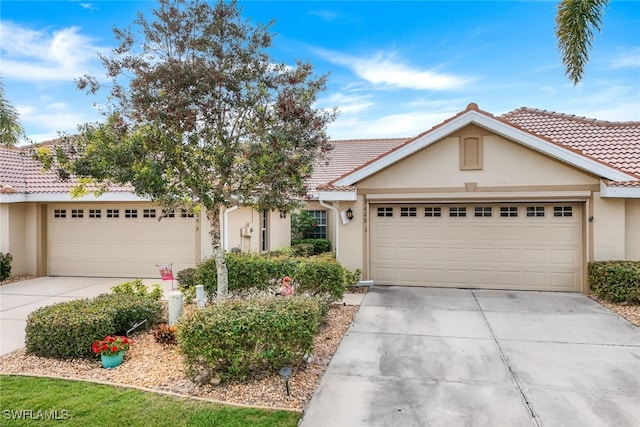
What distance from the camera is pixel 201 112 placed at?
667 cm

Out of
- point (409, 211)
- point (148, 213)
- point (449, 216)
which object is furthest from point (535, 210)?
point (148, 213)

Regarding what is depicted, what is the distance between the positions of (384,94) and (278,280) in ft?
40.2

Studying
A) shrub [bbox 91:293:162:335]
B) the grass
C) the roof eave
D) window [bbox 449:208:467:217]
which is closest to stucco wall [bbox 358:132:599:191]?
the roof eave

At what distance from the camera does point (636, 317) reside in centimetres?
800

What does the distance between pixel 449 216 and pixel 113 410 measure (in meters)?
9.53

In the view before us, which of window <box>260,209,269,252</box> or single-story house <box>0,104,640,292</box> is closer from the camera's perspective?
single-story house <box>0,104,640,292</box>

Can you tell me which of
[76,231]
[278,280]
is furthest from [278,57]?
[76,231]

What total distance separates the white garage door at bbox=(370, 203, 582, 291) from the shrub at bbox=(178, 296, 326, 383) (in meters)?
6.69

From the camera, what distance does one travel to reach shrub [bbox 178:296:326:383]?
488 centimetres

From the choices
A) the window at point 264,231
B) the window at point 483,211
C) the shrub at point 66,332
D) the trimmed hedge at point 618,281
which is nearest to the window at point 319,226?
the window at point 264,231

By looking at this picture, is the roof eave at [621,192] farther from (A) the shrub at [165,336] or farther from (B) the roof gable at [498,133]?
(A) the shrub at [165,336]

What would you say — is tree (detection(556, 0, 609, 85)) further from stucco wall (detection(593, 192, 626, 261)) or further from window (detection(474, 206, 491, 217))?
window (detection(474, 206, 491, 217))

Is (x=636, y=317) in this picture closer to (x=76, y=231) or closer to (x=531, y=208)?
(x=531, y=208)

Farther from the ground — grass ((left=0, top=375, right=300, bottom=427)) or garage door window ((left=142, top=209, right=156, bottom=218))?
garage door window ((left=142, top=209, right=156, bottom=218))
